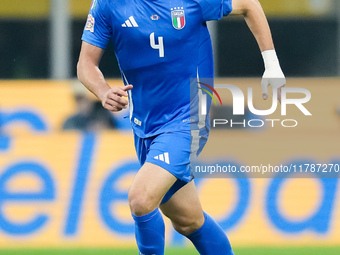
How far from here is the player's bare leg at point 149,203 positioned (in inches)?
156

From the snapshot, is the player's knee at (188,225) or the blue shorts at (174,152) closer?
the blue shorts at (174,152)

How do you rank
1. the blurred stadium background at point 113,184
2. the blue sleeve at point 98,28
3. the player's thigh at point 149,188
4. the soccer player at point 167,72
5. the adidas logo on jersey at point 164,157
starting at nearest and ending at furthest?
the player's thigh at point 149,188 < the adidas logo on jersey at point 164,157 < the soccer player at point 167,72 < the blue sleeve at point 98,28 < the blurred stadium background at point 113,184

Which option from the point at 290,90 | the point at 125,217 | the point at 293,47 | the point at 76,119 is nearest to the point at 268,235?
the point at 125,217

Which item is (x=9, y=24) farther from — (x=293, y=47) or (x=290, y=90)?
(x=290, y=90)

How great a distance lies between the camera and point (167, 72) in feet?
14.0

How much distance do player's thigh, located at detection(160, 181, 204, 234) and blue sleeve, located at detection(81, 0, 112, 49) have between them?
0.93 meters

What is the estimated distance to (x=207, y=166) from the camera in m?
6.87

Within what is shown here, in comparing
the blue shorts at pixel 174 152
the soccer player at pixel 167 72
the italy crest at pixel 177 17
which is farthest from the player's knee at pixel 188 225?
the italy crest at pixel 177 17

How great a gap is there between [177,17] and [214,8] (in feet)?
0.71

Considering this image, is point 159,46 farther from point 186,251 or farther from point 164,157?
point 186,251

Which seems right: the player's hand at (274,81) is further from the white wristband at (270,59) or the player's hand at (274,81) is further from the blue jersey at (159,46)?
the blue jersey at (159,46)

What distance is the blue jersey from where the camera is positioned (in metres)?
4.23

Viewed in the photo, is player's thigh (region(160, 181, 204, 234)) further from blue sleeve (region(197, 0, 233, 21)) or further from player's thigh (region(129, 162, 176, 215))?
blue sleeve (region(197, 0, 233, 21))

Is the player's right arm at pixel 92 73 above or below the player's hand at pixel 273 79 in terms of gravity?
above
